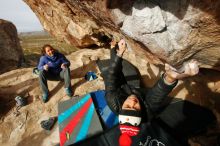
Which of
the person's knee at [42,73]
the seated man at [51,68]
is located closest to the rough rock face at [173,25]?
the seated man at [51,68]

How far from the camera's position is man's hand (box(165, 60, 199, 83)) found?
10.3 ft

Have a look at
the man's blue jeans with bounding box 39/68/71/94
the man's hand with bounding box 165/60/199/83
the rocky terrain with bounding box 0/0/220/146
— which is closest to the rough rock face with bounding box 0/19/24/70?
the rocky terrain with bounding box 0/0/220/146

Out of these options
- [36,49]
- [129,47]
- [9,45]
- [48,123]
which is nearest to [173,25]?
[129,47]

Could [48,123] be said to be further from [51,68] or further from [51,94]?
[51,68]

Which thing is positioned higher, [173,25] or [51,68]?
[173,25]

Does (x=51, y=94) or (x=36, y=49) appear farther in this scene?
(x=36, y=49)

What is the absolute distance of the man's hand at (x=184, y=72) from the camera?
313 centimetres

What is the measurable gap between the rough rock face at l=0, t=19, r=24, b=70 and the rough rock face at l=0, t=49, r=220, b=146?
986cm

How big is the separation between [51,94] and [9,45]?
537 inches

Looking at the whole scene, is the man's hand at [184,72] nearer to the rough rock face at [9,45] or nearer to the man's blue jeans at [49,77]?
the man's blue jeans at [49,77]

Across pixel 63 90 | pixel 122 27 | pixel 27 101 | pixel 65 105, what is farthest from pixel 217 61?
pixel 27 101

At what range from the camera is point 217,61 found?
18.8 feet

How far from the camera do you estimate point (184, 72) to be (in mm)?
3236

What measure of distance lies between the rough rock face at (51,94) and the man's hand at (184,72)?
313 centimetres
